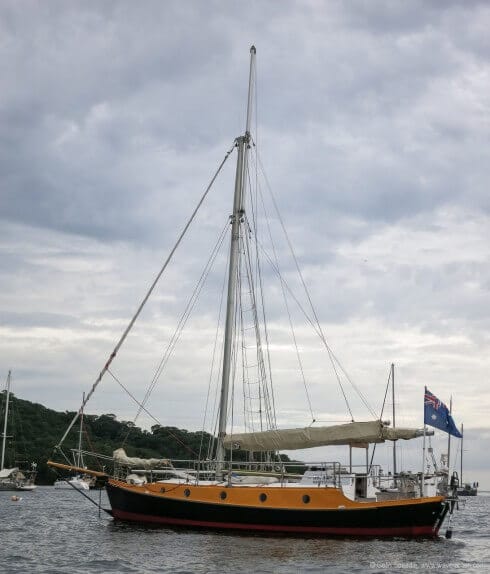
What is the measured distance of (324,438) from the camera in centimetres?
3975

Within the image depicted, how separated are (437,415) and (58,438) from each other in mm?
113094

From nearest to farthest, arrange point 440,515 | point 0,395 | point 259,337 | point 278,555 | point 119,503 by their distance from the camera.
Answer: point 278,555, point 440,515, point 119,503, point 259,337, point 0,395

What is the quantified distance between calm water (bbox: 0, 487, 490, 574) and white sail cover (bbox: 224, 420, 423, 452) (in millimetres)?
5206

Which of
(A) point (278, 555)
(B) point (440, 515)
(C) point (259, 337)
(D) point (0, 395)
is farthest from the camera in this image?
(D) point (0, 395)

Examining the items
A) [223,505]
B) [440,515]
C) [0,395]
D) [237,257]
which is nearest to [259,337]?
[237,257]

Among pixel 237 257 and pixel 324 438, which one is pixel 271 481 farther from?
pixel 237 257

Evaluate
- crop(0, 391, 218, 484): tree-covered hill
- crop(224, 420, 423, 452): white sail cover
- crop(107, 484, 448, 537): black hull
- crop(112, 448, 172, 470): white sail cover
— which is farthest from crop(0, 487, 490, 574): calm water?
crop(0, 391, 218, 484): tree-covered hill

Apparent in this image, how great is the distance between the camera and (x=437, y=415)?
1516 inches

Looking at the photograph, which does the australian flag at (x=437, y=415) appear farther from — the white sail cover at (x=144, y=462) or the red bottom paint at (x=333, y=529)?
the white sail cover at (x=144, y=462)

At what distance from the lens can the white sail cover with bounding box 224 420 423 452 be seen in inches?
1540

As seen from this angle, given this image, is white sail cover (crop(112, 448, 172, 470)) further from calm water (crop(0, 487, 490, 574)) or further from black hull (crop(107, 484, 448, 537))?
black hull (crop(107, 484, 448, 537))

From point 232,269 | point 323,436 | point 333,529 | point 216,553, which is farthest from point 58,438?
point 216,553

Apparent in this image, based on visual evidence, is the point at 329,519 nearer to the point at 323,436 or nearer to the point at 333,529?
the point at 333,529

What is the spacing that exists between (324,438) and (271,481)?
3.55 meters
